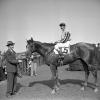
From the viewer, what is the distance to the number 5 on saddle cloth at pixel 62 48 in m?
7.86

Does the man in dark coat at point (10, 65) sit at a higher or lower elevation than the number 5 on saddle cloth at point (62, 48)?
lower

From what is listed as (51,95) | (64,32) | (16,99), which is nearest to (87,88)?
(51,95)

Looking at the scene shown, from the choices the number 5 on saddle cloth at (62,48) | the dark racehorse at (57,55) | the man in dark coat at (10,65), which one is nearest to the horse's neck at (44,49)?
the dark racehorse at (57,55)

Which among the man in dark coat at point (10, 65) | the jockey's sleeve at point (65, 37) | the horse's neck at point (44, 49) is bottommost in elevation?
the man in dark coat at point (10, 65)

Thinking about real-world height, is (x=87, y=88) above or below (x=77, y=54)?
below

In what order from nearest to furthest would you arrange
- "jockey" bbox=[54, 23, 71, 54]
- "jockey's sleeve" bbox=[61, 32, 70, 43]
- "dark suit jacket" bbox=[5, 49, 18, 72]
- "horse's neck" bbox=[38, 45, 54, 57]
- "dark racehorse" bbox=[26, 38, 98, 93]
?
"dark suit jacket" bbox=[5, 49, 18, 72] → "dark racehorse" bbox=[26, 38, 98, 93] → "jockey" bbox=[54, 23, 71, 54] → "jockey's sleeve" bbox=[61, 32, 70, 43] → "horse's neck" bbox=[38, 45, 54, 57]

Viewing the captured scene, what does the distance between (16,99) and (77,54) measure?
10.2 ft

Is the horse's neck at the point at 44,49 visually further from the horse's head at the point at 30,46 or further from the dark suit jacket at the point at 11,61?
the dark suit jacket at the point at 11,61

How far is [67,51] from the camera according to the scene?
7.93 m

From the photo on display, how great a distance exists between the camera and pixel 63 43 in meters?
7.97

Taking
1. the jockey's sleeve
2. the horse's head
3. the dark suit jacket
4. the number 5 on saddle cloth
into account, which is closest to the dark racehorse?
the horse's head

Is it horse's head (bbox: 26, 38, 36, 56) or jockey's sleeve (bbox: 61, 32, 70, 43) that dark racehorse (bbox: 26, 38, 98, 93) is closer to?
horse's head (bbox: 26, 38, 36, 56)

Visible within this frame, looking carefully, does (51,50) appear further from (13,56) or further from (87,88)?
(87,88)

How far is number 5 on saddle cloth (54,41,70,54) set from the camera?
25.8 feet
